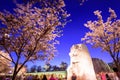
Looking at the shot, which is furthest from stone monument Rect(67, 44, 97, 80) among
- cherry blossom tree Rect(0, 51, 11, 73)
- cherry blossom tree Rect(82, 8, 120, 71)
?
cherry blossom tree Rect(0, 51, 11, 73)

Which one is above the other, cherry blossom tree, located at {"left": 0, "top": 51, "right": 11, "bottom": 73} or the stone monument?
cherry blossom tree, located at {"left": 0, "top": 51, "right": 11, "bottom": 73}

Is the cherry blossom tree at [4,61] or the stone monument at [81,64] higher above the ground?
the cherry blossom tree at [4,61]

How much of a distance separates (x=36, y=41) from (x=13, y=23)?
2.71 metres

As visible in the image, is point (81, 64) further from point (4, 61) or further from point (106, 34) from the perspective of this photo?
point (4, 61)

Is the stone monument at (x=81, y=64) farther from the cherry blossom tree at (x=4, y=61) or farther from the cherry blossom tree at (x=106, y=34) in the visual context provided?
the cherry blossom tree at (x=4, y=61)

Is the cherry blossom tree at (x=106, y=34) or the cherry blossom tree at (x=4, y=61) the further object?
the cherry blossom tree at (x=4, y=61)

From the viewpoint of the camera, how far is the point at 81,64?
21891mm

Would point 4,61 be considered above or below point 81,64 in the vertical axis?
above

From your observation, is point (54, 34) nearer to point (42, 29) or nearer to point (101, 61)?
point (42, 29)

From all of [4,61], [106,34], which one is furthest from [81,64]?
[4,61]

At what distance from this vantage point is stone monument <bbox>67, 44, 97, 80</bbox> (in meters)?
21.7

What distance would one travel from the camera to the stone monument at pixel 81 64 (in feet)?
71.2

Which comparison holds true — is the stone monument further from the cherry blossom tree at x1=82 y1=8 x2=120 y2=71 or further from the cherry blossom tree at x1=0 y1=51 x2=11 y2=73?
the cherry blossom tree at x1=0 y1=51 x2=11 y2=73

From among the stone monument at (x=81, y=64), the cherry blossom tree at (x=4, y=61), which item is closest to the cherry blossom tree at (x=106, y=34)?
the stone monument at (x=81, y=64)
